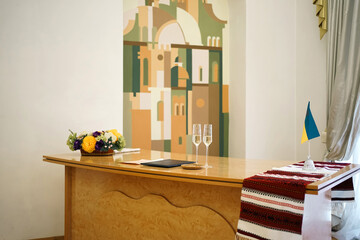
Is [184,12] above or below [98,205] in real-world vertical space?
above

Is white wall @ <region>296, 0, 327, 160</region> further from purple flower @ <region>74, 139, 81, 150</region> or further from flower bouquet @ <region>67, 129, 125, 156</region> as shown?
purple flower @ <region>74, 139, 81, 150</region>

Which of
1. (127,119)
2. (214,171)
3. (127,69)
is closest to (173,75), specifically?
(127,69)

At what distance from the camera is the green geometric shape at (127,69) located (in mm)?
4445

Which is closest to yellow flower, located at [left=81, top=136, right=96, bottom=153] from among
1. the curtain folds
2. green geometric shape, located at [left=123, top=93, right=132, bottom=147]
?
green geometric shape, located at [left=123, top=93, right=132, bottom=147]

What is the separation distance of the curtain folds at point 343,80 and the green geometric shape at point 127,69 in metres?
2.26

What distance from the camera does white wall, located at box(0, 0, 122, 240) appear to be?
363 cm

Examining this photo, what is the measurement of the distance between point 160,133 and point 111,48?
1213mm

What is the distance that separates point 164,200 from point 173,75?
2.50 metres

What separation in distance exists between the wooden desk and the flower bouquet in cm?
15

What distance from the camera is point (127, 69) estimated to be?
4457mm

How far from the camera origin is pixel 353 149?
3.72m

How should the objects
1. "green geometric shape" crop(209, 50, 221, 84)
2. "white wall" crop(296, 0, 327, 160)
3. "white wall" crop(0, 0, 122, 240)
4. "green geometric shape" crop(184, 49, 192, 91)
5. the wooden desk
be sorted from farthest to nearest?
"green geometric shape" crop(209, 50, 221, 84) < "green geometric shape" crop(184, 49, 192, 91) < "white wall" crop(296, 0, 327, 160) < "white wall" crop(0, 0, 122, 240) < the wooden desk

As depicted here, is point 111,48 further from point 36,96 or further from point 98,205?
point 98,205

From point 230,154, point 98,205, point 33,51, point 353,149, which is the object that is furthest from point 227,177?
point 230,154
